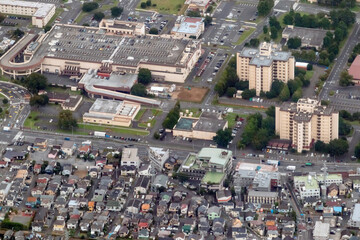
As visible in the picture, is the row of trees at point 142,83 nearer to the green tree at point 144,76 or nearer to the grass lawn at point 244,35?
the green tree at point 144,76

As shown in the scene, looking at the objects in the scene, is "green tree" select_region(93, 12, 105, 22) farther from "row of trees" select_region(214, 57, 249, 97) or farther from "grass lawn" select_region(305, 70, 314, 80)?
"grass lawn" select_region(305, 70, 314, 80)

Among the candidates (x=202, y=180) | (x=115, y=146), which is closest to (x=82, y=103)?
(x=115, y=146)

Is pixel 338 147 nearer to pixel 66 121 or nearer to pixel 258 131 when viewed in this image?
pixel 258 131

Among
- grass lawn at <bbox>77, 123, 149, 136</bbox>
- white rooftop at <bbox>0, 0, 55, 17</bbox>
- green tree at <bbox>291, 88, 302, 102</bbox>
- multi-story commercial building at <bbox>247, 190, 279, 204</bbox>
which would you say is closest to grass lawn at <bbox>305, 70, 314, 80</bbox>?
green tree at <bbox>291, 88, 302, 102</bbox>

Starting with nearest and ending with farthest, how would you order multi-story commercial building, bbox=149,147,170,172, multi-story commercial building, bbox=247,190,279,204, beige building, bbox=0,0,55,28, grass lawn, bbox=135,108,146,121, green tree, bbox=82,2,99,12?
1. multi-story commercial building, bbox=247,190,279,204
2. multi-story commercial building, bbox=149,147,170,172
3. grass lawn, bbox=135,108,146,121
4. beige building, bbox=0,0,55,28
5. green tree, bbox=82,2,99,12

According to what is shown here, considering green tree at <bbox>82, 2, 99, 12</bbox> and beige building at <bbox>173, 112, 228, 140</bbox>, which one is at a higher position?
beige building at <bbox>173, 112, 228, 140</bbox>

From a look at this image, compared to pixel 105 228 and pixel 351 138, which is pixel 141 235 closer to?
pixel 105 228
